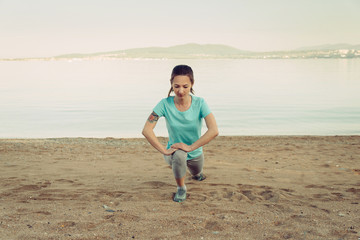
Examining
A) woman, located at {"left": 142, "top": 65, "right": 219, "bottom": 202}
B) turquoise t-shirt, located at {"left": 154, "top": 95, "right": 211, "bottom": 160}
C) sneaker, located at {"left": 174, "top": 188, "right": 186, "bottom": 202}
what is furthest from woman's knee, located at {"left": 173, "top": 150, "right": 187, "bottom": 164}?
sneaker, located at {"left": 174, "top": 188, "right": 186, "bottom": 202}

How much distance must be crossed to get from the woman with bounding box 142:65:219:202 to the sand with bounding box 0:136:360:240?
0.54m

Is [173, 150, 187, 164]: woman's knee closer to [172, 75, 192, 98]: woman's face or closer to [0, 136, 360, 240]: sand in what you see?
[0, 136, 360, 240]: sand

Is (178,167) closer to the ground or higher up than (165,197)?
higher up

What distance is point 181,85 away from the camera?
14.5 feet

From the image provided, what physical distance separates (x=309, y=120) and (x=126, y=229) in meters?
14.8

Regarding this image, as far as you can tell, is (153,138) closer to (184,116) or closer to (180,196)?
(184,116)

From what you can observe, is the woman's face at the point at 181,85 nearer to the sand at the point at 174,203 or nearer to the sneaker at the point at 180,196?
the sneaker at the point at 180,196

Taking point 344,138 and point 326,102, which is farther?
point 326,102

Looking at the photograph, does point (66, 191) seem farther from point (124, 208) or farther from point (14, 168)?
point (14, 168)

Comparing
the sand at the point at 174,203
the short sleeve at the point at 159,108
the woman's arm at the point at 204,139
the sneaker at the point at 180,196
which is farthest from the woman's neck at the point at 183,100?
the sand at the point at 174,203

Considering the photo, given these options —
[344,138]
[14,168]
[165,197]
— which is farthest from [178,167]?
[344,138]

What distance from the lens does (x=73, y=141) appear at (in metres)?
11.5

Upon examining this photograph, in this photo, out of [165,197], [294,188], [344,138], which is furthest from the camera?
[344,138]

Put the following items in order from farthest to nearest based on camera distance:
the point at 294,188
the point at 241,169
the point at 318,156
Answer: the point at 318,156, the point at 241,169, the point at 294,188
